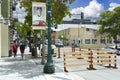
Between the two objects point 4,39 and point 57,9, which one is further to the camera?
point 4,39

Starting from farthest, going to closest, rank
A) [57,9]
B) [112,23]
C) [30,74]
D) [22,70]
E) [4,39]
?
[112,23] → [4,39] → [57,9] → [22,70] → [30,74]

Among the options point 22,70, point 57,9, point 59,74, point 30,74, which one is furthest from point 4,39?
point 59,74

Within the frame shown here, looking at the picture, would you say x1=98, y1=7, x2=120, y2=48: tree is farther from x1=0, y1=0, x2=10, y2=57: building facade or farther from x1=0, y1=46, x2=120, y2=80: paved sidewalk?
x1=0, y1=46, x2=120, y2=80: paved sidewalk

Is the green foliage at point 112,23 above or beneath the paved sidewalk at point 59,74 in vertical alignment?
above

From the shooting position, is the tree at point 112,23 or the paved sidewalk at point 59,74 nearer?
the paved sidewalk at point 59,74

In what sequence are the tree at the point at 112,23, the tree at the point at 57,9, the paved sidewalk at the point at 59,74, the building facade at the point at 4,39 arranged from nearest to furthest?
1. the paved sidewalk at the point at 59,74
2. the tree at the point at 57,9
3. the building facade at the point at 4,39
4. the tree at the point at 112,23

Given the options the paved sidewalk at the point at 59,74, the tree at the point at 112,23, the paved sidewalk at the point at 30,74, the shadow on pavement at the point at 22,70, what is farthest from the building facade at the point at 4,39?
the tree at the point at 112,23

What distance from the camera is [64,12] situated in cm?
3006

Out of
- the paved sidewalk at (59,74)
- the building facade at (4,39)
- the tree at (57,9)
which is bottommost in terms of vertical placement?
the paved sidewalk at (59,74)

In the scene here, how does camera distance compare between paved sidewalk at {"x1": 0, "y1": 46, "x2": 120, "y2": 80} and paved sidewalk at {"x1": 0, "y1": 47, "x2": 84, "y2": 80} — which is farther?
paved sidewalk at {"x1": 0, "y1": 46, "x2": 120, "y2": 80}

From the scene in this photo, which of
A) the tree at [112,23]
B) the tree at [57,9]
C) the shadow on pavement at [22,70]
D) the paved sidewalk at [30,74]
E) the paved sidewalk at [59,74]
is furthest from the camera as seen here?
the tree at [112,23]

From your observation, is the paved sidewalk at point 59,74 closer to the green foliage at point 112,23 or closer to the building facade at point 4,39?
the building facade at point 4,39

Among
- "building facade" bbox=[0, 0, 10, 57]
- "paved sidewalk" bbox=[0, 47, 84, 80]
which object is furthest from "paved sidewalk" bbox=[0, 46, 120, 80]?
"building facade" bbox=[0, 0, 10, 57]

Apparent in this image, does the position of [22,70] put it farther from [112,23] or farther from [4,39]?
[112,23]
